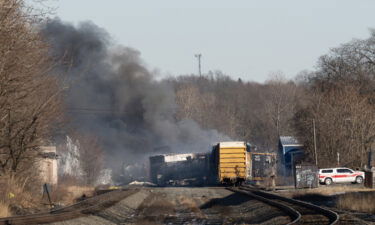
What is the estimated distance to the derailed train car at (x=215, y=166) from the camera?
188 feet

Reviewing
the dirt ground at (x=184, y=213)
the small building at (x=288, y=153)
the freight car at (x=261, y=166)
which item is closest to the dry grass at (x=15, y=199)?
the dirt ground at (x=184, y=213)

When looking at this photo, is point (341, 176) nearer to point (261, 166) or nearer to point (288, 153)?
point (261, 166)

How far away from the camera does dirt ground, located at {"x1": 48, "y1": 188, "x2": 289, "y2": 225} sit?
2464 centimetres

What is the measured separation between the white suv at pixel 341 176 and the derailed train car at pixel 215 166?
6423 millimetres

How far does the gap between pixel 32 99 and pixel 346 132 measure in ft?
122

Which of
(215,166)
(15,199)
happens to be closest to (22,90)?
(15,199)

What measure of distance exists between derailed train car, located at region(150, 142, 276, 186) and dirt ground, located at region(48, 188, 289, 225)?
1551cm

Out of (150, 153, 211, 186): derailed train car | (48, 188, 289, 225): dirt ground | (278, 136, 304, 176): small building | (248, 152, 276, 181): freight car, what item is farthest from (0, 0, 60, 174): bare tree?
(278, 136, 304, 176): small building

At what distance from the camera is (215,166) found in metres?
59.8

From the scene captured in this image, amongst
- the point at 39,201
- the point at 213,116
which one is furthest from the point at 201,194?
the point at 213,116

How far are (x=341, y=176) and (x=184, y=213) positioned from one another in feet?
94.4

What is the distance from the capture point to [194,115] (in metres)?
116

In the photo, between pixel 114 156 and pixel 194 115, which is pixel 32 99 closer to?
pixel 114 156

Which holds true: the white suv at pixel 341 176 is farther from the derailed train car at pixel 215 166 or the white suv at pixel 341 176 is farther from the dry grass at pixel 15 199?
the dry grass at pixel 15 199
